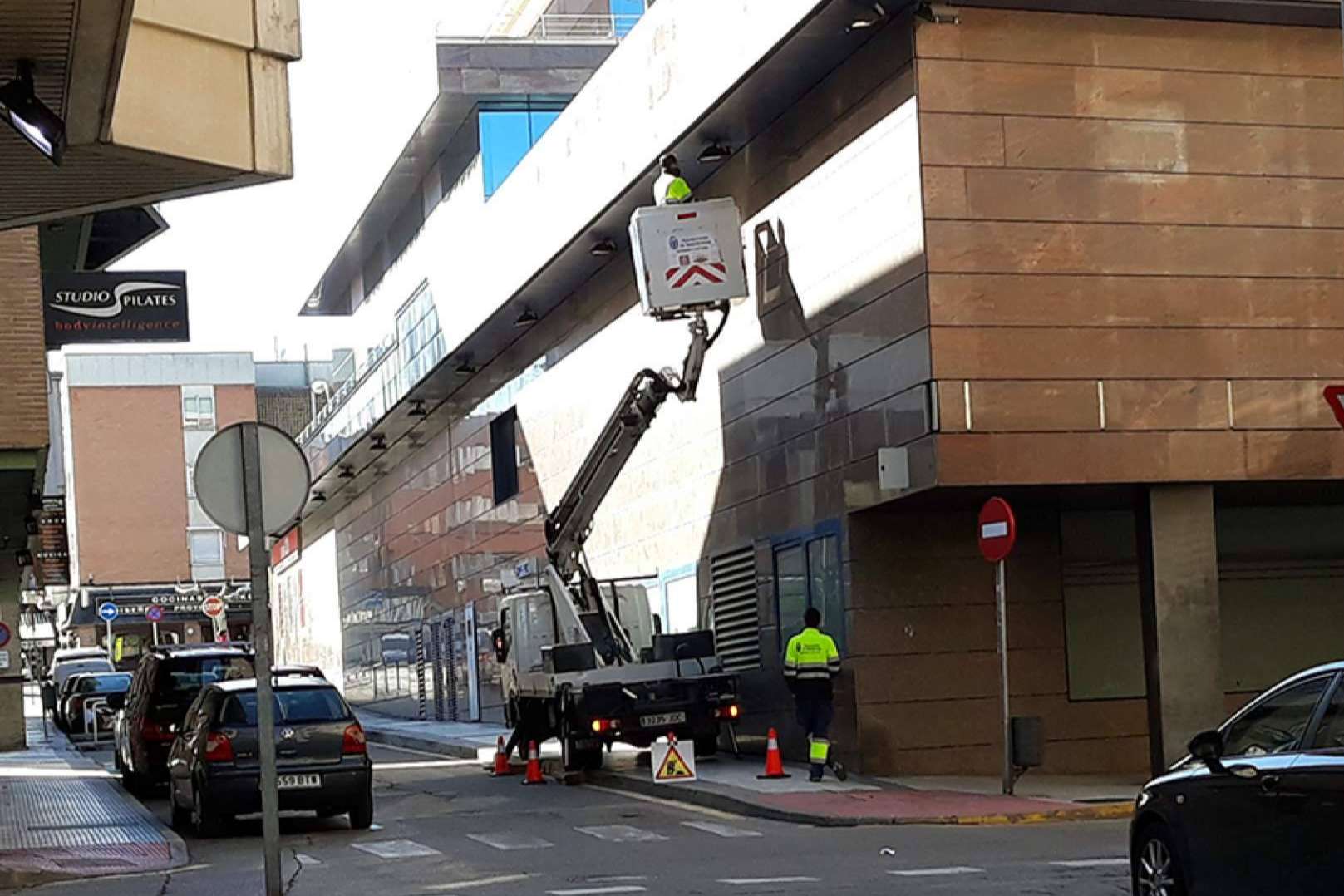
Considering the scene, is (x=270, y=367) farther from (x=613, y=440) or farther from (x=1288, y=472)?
(x=1288, y=472)

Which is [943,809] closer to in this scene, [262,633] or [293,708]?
[293,708]

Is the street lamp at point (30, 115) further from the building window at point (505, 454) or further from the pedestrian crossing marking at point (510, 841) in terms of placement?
the building window at point (505, 454)

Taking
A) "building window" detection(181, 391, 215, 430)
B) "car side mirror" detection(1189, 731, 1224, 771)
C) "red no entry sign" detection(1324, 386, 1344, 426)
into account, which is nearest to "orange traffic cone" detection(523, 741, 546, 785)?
"red no entry sign" detection(1324, 386, 1344, 426)

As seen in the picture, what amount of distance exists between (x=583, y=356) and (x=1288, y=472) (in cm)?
1520

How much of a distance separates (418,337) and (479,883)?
30121 millimetres

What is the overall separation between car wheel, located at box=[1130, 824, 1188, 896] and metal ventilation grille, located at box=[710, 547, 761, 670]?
15347mm

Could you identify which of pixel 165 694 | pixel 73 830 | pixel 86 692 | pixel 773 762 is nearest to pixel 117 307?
pixel 165 694

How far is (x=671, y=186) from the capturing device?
25828 mm

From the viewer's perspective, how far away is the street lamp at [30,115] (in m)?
10.3

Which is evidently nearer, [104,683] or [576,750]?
[576,750]

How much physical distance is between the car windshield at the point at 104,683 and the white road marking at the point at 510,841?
2856cm

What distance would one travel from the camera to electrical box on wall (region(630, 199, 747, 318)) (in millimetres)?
25094

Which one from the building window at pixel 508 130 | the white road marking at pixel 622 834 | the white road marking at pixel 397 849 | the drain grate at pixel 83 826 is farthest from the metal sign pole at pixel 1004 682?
the building window at pixel 508 130

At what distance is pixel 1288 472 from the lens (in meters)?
20.9
